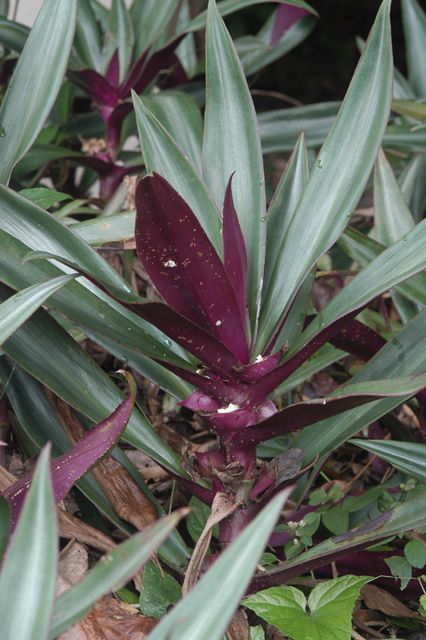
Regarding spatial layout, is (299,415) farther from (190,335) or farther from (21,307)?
(21,307)

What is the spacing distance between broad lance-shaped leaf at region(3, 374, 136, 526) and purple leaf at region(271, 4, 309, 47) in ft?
3.92

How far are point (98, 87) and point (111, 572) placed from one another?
1104 millimetres

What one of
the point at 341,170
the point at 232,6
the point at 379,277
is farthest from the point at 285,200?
the point at 232,6

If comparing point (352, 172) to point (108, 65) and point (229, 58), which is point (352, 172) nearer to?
point (229, 58)

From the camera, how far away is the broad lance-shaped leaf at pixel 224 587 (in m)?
0.51

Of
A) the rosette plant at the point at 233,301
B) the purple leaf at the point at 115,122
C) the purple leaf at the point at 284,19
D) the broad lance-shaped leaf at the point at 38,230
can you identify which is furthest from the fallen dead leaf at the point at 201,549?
the purple leaf at the point at 284,19

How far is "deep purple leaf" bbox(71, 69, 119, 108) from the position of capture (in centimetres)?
150

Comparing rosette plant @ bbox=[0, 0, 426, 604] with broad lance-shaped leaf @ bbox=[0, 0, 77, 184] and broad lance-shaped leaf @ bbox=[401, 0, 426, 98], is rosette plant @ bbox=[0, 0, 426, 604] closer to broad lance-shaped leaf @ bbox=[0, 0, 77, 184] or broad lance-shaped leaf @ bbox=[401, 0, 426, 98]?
broad lance-shaped leaf @ bbox=[0, 0, 77, 184]

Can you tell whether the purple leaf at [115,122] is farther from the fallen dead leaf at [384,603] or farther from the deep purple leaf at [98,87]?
the fallen dead leaf at [384,603]

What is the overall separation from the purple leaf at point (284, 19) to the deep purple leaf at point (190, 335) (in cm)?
110

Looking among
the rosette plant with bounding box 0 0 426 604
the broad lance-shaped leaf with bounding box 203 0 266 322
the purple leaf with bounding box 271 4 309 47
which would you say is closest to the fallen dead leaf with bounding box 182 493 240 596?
the rosette plant with bounding box 0 0 426 604

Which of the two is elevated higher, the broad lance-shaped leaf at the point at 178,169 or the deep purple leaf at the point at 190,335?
the broad lance-shaped leaf at the point at 178,169

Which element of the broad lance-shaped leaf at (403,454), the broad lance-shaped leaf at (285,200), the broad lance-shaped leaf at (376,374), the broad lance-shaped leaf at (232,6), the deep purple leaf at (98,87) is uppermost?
the broad lance-shaped leaf at (232,6)

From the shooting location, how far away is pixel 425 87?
1.85 m
